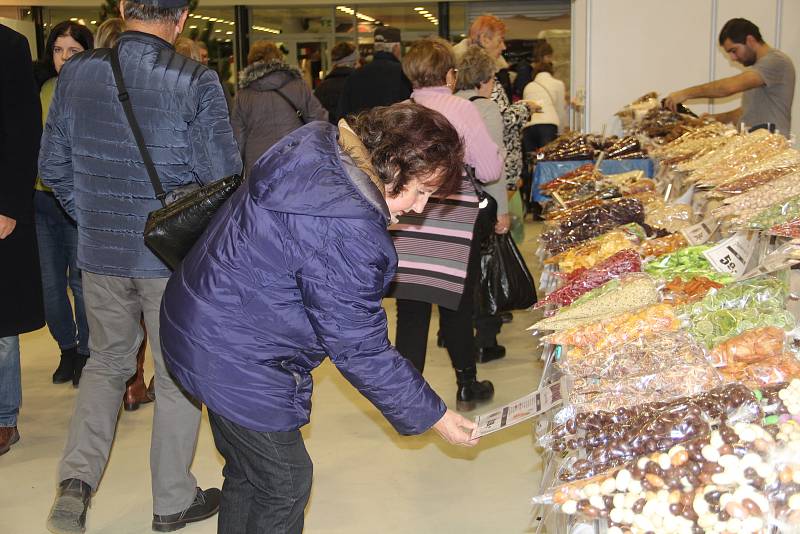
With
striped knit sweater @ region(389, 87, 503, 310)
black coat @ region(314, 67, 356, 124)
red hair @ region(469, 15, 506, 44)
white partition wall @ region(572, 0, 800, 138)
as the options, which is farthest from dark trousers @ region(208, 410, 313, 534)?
black coat @ region(314, 67, 356, 124)

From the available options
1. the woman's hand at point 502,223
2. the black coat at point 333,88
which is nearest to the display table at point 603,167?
the woman's hand at point 502,223

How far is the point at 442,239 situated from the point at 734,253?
118 centimetres

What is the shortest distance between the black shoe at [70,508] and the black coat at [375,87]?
3.03m

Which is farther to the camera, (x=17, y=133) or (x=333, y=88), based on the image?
(x=333, y=88)

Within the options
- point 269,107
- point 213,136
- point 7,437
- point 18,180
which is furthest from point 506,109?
point 7,437

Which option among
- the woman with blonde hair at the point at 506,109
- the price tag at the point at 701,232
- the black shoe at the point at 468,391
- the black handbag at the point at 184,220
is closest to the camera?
the black handbag at the point at 184,220

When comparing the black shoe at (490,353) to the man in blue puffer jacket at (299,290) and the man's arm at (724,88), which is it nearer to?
the man's arm at (724,88)

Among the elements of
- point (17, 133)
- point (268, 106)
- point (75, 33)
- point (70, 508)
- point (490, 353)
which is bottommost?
point (490, 353)

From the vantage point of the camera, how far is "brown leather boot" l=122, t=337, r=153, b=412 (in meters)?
4.17

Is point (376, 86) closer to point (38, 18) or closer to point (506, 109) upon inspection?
point (506, 109)

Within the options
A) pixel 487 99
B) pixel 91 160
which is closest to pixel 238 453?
pixel 91 160

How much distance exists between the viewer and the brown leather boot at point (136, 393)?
4172mm

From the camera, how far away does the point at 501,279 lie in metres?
4.69

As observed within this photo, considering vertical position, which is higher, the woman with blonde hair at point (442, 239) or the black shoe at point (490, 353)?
the woman with blonde hair at point (442, 239)
